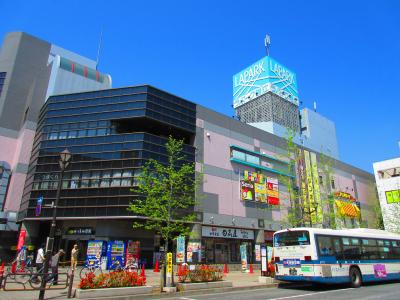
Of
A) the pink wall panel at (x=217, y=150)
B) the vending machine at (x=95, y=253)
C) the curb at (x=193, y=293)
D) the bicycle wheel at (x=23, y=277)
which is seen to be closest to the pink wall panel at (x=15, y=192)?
the vending machine at (x=95, y=253)

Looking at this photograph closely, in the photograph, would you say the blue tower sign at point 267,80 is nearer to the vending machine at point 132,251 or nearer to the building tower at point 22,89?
the building tower at point 22,89

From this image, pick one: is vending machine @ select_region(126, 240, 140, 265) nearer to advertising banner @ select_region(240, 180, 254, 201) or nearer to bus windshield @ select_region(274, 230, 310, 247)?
advertising banner @ select_region(240, 180, 254, 201)

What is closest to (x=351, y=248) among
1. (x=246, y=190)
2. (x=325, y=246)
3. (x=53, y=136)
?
(x=325, y=246)

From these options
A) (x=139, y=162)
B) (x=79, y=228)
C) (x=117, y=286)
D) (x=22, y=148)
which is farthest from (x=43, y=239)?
(x=117, y=286)

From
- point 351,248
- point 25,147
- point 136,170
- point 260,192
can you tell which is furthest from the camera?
point 260,192

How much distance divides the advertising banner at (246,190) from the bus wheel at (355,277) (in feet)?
74.0

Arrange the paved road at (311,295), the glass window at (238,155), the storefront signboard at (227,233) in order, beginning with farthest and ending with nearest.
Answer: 1. the glass window at (238,155)
2. the storefront signboard at (227,233)
3. the paved road at (311,295)

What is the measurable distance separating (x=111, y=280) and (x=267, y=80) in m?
102

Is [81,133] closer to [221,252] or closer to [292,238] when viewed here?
[221,252]

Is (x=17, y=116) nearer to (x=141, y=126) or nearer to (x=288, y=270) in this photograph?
(x=141, y=126)

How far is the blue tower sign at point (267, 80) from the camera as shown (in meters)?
105

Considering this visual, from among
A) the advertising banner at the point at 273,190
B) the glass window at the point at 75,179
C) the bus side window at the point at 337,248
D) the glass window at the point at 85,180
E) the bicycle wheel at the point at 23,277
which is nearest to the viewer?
the bicycle wheel at the point at 23,277

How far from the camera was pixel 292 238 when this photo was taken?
15.8 m

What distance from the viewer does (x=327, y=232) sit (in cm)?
1566
